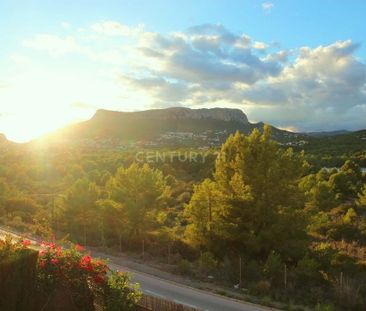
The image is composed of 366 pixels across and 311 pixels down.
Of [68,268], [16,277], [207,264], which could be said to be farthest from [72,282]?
[207,264]

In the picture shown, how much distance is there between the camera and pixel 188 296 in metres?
17.9

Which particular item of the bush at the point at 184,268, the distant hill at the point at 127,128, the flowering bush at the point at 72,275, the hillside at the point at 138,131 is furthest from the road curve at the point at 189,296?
the distant hill at the point at 127,128

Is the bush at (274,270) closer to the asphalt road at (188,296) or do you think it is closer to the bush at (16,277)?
the asphalt road at (188,296)

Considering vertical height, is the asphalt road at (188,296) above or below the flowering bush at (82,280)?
below

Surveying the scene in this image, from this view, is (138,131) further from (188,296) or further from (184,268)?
(188,296)

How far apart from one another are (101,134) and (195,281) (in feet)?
539

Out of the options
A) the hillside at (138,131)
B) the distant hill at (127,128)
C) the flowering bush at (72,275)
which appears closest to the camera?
the flowering bush at (72,275)

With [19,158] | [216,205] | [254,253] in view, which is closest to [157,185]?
[216,205]

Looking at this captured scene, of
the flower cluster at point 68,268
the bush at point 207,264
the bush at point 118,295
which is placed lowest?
the bush at point 207,264

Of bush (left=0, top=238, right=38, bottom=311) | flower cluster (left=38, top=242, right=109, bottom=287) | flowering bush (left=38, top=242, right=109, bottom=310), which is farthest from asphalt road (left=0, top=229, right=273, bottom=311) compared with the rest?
bush (left=0, top=238, right=38, bottom=311)

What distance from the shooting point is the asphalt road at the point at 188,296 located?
649 inches

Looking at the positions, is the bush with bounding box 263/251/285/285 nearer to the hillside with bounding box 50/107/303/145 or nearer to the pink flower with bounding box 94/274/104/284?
the pink flower with bounding box 94/274/104/284

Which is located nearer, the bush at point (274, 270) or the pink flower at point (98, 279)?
the pink flower at point (98, 279)

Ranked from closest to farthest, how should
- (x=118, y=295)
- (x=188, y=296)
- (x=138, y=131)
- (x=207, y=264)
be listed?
(x=118, y=295), (x=188, y=296), (x=207, y=264), (x=138, y=131)
